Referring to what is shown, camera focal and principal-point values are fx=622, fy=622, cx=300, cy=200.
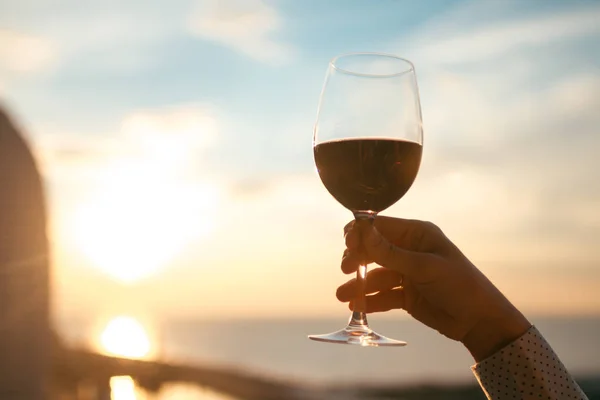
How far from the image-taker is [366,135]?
150 centimetres

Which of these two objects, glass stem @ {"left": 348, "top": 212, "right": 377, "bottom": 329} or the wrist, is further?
the wrist

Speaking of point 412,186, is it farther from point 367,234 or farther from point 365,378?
point 365,378

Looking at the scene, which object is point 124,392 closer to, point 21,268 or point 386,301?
point 21,268

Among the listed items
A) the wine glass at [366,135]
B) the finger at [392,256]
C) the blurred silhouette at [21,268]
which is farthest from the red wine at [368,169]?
the blurred silhouette at [21,268]

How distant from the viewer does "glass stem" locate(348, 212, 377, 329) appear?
5.23 ft

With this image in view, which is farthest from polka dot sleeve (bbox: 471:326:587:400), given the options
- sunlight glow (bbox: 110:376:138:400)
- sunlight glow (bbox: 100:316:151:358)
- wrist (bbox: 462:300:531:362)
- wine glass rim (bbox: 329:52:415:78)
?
sunlight glow (bbox: 100:316:151:358)

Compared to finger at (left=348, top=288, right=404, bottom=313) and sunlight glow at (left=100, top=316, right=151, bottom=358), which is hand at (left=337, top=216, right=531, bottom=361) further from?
sunlight glow at (left=100, top=316, right=151, bottom=358)

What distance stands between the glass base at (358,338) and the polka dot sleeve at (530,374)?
0.42 m

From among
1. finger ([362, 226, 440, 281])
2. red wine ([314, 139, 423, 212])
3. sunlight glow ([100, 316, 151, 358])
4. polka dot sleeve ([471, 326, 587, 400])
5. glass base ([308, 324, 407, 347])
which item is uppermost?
sunlight glow ([100, 316, 151, 358])

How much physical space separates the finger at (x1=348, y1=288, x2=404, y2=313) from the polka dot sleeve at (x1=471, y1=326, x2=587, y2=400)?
15.8 inches

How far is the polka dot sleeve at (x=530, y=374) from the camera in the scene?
1717 mm

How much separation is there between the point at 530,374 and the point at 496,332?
0.47ft

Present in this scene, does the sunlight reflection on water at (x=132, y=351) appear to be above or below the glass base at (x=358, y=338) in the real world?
above

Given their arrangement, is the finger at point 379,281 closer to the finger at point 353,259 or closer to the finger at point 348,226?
the finger at point 353,259
